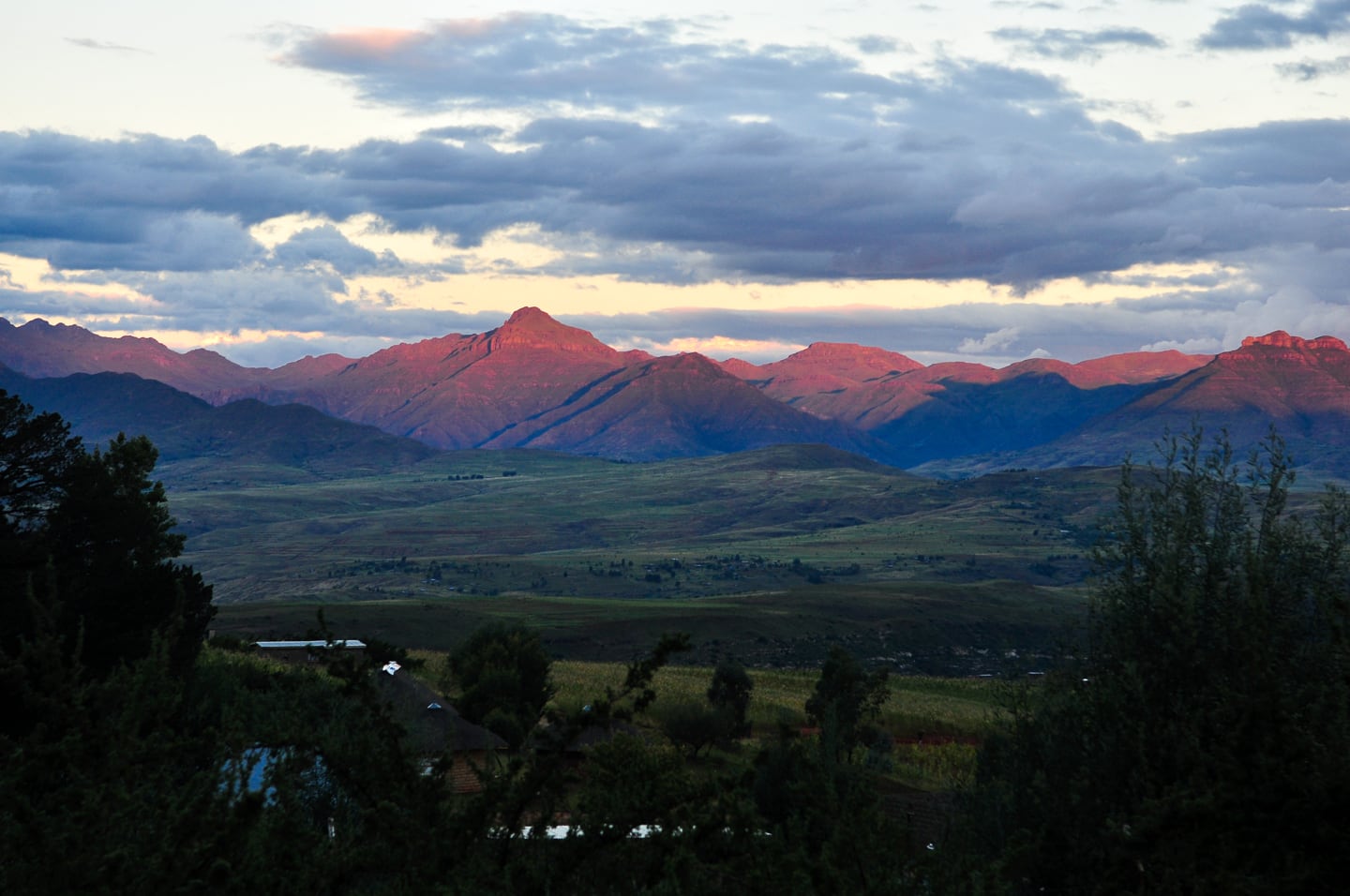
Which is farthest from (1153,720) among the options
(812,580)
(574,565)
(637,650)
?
(574,565)

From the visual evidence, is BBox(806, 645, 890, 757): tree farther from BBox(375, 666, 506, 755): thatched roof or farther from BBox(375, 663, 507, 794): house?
BBox(375, 663, 507, 794): house

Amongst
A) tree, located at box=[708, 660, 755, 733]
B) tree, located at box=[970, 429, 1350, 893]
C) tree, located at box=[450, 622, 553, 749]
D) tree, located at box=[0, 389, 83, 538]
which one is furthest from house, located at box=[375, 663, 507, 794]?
tree, located at box=[970, 429, 1350, 893]

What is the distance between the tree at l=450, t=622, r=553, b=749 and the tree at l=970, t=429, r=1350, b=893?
22333 millimetres

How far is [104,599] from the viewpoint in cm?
3384

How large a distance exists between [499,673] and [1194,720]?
1280 inches

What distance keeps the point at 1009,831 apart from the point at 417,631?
94.8m

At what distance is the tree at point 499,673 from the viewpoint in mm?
42500

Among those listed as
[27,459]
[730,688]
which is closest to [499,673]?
[730,688]

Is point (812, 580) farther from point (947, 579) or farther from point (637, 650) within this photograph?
point (637, 650)

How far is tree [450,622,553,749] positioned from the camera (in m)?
42.5

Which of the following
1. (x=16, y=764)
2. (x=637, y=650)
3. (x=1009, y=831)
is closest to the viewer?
(x=16, y=764)

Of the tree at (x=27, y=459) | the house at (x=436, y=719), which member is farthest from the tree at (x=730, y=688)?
the tree at (x=27, y=459)

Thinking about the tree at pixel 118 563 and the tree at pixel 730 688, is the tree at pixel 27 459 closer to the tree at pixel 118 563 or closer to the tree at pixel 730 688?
the tree at pixel 118 563

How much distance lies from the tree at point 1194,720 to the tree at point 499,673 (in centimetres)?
2233
